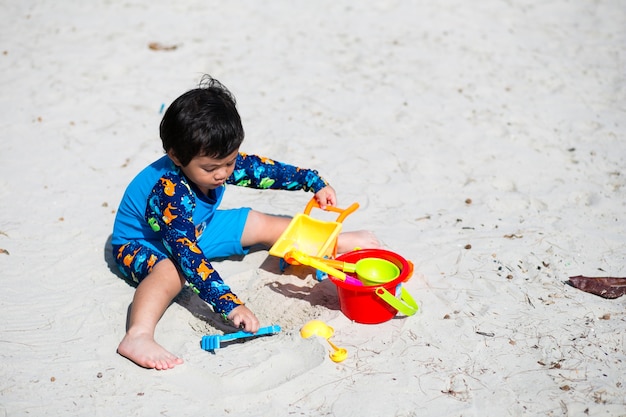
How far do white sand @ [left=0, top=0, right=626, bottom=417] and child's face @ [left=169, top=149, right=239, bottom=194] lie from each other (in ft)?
2.01

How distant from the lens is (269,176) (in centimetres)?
301

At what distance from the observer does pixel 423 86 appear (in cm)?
481

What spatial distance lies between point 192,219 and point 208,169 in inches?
11.7

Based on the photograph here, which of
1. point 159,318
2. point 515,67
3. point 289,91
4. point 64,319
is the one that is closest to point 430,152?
point 289,91

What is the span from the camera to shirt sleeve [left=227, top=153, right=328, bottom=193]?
2.96 metres

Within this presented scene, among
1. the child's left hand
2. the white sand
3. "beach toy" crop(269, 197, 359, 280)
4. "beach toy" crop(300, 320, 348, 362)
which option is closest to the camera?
the white sand

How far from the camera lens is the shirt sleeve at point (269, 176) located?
9.71 ft

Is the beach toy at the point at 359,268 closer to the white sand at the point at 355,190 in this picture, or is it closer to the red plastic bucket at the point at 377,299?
the red plastic bucket at the point at 377,299

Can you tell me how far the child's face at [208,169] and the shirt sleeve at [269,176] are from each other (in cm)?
36

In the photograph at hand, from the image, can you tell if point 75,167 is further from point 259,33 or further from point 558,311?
point 558,311

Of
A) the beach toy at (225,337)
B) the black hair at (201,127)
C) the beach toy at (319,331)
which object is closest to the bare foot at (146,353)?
the beach toy at (225,337)

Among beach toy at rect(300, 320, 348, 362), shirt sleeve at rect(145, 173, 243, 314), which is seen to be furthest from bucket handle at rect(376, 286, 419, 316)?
shirt sleeve at rect(145, 173, 243, 314)

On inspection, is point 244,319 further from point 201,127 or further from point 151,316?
point 201,127

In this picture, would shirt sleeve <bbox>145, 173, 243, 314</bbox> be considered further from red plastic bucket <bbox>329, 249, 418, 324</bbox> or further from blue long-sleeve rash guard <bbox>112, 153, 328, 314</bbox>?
red plastic bucket <bbox>329, 249, 418, 324</bbox>
